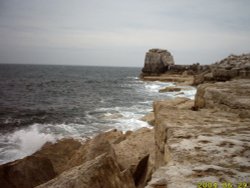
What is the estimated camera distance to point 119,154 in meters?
6.20

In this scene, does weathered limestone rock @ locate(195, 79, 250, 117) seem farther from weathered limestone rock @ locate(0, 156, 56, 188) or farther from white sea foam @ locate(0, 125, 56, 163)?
white sea foam @ locate(0, 125, 56, 163)

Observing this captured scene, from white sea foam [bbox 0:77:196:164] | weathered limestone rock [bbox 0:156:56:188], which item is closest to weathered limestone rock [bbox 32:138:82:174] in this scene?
weathered limestone rock [bbox 0:156:56:188]

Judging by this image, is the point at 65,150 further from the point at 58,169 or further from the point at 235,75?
the point at 235,75

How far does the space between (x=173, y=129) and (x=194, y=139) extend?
41 centimetres

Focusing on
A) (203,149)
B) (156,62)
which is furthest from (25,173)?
(156,62)

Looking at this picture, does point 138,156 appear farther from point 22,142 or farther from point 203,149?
point 22,142

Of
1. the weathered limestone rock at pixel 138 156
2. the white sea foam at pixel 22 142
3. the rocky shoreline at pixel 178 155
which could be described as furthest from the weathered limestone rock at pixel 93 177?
the white sea foam at pixel 22 142

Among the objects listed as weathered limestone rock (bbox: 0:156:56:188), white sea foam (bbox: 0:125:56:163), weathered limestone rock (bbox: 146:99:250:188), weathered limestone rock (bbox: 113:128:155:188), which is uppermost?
weathered limestone rock (bbox: 146:99:250:188)

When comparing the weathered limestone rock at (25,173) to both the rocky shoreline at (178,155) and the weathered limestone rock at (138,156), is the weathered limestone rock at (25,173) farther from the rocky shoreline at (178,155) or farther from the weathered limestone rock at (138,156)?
the weathered limestone rock at (138,156)

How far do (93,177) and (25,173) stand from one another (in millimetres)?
2971

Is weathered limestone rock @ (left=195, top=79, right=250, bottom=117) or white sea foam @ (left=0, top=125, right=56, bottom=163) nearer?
weathered limestone rock @ (left=195, top=79, right=250, bottom=117)

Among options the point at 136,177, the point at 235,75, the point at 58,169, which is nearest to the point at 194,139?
the point at 136,177

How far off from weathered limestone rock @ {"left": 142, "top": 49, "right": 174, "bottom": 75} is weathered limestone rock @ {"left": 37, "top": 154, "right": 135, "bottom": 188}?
57.9 metres

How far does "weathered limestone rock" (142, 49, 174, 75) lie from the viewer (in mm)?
60719
